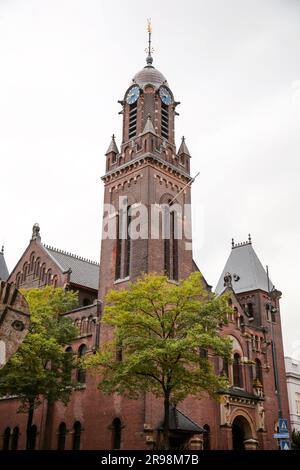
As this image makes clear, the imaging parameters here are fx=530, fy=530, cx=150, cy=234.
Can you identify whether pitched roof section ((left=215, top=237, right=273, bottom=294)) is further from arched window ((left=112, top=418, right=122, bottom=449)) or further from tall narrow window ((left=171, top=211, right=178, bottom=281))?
arched window ((left=112, top=418, right=122, bottom=449))

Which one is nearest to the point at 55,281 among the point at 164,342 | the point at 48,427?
the point at 48,427

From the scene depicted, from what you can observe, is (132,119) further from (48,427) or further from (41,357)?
(48,427)

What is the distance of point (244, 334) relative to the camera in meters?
45.0

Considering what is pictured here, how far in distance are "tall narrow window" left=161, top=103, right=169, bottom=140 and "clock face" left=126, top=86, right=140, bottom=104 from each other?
7.89 ft

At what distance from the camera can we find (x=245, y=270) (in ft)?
174

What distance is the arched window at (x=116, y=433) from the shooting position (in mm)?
34562

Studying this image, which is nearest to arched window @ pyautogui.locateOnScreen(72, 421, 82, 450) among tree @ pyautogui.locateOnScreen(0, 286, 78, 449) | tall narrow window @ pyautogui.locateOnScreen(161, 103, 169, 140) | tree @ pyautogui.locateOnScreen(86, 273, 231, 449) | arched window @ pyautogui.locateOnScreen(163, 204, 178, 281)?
tree @ pyautogui.locateOnScreen(0, 286, 78, 449)

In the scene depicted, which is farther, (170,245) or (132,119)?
(132,119)

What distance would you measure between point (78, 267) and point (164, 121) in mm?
15666

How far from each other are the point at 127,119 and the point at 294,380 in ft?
110
